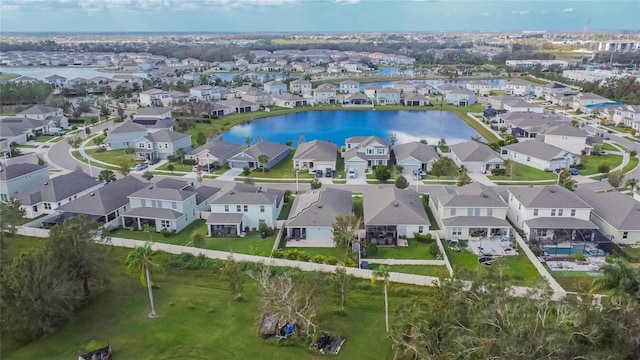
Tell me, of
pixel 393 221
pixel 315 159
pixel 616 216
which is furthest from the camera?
pixel 315 159

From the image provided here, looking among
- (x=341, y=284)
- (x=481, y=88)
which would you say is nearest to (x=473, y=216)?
(x=341, y=284)

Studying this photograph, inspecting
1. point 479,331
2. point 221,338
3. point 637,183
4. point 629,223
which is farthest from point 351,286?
point 637,183

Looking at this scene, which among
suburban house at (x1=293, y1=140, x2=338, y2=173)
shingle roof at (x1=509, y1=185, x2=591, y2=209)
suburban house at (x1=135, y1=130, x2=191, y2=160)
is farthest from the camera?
suburban house at (x1=135, y1=130, x2=191, y2=160)

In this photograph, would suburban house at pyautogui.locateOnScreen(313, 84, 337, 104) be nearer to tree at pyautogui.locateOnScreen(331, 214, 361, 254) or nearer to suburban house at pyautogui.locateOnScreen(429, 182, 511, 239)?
suburban house at pyautogui.locateOnScreen(429, 182, 511, 239)

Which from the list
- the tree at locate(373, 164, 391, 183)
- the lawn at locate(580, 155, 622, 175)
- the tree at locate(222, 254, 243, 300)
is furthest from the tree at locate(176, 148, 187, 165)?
the lawn at locate(580, 155, 622, 175)

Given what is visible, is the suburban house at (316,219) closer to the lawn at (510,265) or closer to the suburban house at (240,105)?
the lawn at (510,265)

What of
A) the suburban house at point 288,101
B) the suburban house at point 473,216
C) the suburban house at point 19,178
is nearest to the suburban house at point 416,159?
the suburban house at point 473,216

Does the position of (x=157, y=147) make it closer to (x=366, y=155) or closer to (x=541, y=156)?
(x=366, y=155)
